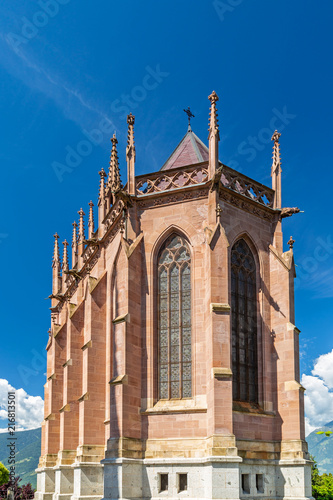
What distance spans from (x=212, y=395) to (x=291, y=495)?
5530mm

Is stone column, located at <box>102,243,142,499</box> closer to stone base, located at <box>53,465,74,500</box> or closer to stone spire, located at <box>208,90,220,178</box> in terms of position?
stone spire, located at <box>208,90,220,178</box>

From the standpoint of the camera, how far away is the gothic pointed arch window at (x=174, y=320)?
24.7m

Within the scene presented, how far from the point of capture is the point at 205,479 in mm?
22062

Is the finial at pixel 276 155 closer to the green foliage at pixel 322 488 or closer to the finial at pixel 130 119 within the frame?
the finial at pixel 130 119

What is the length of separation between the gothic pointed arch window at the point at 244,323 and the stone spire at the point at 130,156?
553cm

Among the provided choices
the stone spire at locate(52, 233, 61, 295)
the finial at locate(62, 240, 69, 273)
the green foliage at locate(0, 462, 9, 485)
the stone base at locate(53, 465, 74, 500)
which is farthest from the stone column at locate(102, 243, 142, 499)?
the green foliage at locate(0, 462, 9, 485)

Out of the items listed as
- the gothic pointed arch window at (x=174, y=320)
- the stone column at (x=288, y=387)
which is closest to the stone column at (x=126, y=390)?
the gothic pointed arch window at (x=174, y=320)

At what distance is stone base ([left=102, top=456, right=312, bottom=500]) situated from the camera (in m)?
21.5

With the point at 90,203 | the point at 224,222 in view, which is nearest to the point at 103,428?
the point at 224,222

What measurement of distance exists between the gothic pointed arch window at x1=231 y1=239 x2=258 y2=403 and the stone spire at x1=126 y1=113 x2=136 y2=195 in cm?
553

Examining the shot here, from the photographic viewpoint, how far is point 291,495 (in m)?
23.8

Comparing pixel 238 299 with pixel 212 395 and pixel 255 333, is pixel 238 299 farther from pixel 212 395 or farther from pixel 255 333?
pixel 212 395

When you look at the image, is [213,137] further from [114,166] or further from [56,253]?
[56,253]

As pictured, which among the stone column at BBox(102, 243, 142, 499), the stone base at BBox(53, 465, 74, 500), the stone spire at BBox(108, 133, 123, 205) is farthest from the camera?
the stone spire at BBox(108, 133, 123, 205)
